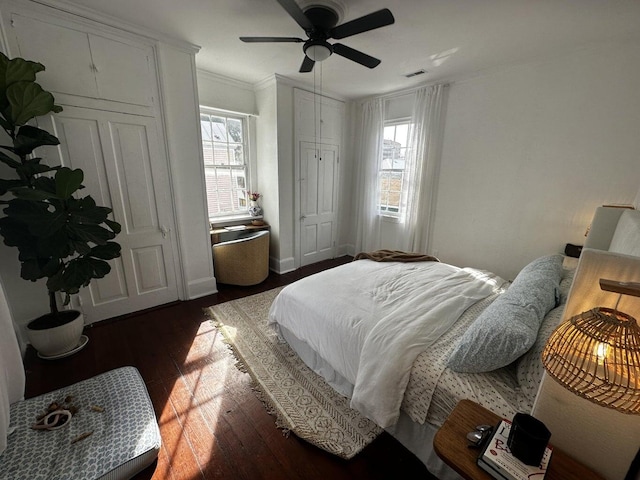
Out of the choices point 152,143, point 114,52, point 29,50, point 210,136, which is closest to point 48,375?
point 152,143

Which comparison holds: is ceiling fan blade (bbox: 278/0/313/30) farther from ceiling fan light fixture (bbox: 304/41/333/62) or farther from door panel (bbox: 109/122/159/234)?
door panel (bbox: 109/122/159/234)

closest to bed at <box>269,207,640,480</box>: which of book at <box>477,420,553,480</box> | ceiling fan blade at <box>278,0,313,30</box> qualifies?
book at <box>477,420,553,480</box>

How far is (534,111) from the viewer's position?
2691 millimetres

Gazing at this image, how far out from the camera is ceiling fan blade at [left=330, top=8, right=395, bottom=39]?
5.08 feet

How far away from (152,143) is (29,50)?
3.10ft

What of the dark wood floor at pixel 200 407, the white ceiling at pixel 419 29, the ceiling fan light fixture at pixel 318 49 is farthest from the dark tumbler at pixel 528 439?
the white ceiling at pixel 419 29

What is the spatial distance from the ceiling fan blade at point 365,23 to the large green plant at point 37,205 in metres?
2.06

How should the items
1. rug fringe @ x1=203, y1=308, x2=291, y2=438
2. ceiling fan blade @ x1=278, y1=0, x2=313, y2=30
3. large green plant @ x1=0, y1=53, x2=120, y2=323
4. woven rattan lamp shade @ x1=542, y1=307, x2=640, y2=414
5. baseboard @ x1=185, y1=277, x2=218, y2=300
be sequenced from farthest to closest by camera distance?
baseboard @ x1=185, y1=277, x2=218, y2=300 → large green plant @ x1=0, y1=53, x2=120, y2=323 → rug fringe @ x1=203, y1=308, x2=291, y2=438 → ceiling fan blade @ x1=278, y1=0, x2=313, y2=30 → woven rattan lamp shade @ x1=542, y1=307, x2=640, y2=414

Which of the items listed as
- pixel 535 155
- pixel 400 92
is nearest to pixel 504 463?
pixel 535 155

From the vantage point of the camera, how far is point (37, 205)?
178 centimetres

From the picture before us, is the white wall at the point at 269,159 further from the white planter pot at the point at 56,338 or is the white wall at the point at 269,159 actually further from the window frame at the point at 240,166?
the white planter pot at the point at 56,338

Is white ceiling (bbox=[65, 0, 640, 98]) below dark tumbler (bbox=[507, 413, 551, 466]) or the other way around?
the other way around

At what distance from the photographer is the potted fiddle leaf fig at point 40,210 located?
5.60 ft

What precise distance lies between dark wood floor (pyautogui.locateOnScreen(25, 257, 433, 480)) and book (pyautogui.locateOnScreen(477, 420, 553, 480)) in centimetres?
70
